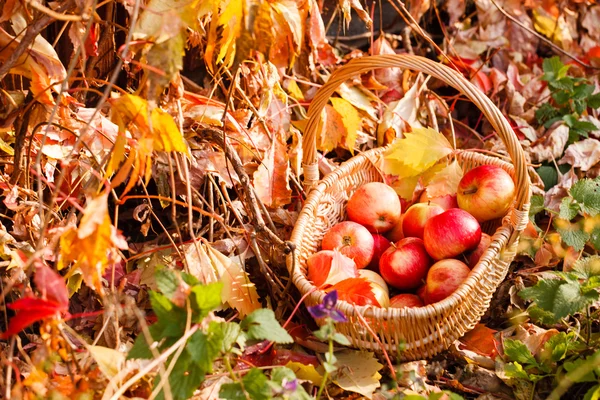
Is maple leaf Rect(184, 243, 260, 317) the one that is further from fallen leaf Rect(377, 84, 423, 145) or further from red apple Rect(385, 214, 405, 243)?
fallen leaf Rect(377, 84, 423, 145)

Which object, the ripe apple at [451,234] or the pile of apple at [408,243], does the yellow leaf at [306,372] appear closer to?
the pile of apple at [408,243]

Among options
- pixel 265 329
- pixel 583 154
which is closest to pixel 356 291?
pixel 265 329

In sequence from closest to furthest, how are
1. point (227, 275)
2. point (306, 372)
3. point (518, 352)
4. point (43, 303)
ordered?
point (43, 303) → point (306, 372) → point (518, 352) → point (227, 275)

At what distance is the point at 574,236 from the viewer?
5.49 feet

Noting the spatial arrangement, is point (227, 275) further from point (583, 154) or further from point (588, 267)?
point (583, 154)

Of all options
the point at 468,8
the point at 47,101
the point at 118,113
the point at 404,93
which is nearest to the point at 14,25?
the point at 47,101

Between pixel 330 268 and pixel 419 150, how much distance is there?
45 cm

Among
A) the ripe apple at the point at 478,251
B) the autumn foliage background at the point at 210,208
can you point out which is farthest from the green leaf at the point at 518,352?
the ripe apple at the point at 478,251

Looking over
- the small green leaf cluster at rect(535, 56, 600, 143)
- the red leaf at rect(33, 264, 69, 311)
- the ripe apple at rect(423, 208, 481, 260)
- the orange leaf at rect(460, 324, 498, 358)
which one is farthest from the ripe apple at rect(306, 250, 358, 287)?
the small green leaf cluster at rect(535, 56, 600, 143)

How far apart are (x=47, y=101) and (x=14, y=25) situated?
19 cm

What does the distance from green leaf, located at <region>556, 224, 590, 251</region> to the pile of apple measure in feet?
0.56

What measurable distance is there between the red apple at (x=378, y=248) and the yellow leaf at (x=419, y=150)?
7.5 inches

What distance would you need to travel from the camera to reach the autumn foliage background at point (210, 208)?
108cm

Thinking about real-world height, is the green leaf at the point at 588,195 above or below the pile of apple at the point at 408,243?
above
